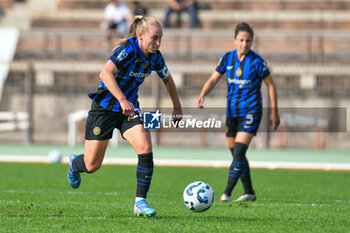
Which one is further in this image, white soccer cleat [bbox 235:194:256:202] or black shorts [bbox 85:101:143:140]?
white soccer cleat [bbox 235:194:256:202]

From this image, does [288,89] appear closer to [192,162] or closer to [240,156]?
[192,162]

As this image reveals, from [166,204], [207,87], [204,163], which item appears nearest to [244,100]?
[207,87]

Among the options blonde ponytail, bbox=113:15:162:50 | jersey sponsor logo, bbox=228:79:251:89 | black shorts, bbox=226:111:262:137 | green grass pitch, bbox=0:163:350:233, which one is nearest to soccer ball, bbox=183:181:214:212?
green grass pitch, bbox=0:163:350:233

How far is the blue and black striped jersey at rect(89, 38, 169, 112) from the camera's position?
7.32 m

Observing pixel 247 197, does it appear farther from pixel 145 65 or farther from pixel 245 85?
pixel 145 65

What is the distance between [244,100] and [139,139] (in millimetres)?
2455

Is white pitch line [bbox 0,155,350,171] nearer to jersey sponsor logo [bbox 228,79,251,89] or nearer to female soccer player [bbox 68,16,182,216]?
jersey sponsor logo [bbox 228,79,251,89]

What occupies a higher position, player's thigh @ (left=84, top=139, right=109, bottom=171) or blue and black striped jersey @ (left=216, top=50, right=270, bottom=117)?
blue and black striped jersey @ (left=216, top=50, right=270, bottom=117)

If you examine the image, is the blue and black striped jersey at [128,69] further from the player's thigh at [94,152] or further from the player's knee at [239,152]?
the player's knee at [239,152]

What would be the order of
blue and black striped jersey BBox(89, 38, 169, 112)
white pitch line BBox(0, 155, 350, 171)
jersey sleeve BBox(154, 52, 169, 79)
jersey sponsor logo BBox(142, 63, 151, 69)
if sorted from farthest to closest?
white pitch line BBox(0, 155, 350, 171), jersey sleeve BBox(154, 52, 169, 79), jersey sponsor logo BBox(142, 63, 151, 69), blue and black striped jersey BBox(89, 38, 169, 112)

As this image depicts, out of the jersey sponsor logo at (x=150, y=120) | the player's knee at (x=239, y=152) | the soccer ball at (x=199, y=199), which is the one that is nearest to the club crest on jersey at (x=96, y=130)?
the jersey sponsor logo at (x=150, y=120)

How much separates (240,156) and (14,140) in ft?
39.0

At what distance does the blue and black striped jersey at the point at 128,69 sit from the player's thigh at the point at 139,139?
0.30 m

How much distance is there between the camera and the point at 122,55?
7.30 metres
